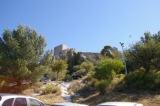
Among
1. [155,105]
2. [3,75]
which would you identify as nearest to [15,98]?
[155,105]

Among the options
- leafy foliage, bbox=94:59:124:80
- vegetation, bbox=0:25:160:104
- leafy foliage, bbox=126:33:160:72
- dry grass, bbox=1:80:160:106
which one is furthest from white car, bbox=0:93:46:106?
leafy foliage, bbox=126:33:160:72

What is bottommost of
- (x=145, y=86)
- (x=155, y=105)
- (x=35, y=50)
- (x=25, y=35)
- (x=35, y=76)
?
(x=155, y=105)

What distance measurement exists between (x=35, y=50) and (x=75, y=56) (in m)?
43.1

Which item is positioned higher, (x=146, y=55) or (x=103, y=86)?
(x=146, y=55)

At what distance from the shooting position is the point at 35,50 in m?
25.0

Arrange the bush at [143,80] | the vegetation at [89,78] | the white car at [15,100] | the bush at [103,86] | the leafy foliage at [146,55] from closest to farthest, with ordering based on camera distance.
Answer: the white car at [15,100] → the bush at [143,80] → the bush at [103,86] → the vegetation at [89,78] → the leafy foliage at [146,55]

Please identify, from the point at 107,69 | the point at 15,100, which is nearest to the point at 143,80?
the point at 107,69

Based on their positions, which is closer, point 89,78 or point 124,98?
point 124,98

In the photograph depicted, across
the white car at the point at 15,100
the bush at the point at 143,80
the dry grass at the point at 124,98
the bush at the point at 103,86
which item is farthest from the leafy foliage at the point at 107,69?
the white car at the point at 15,100

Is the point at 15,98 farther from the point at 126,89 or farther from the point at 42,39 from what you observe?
the point at 42,39

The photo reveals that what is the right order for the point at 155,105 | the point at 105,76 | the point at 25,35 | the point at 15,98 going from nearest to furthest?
the point at 15,98
the point at 155,105
the point at 105,76
the point at 25,35

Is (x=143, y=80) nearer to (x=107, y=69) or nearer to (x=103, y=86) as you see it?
(x=103, y=86)

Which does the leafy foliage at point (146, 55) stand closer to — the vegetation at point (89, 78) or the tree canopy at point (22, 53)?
the vegetation at point (89, 78)

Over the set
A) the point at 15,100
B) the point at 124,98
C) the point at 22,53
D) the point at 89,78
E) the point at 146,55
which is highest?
the point at 22,53
